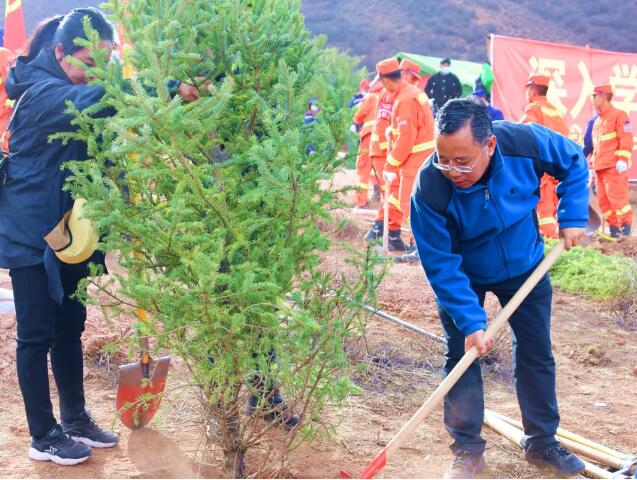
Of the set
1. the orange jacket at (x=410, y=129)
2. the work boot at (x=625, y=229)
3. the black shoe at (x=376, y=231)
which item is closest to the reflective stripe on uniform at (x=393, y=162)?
the orange jacket at (x=410, y=129)

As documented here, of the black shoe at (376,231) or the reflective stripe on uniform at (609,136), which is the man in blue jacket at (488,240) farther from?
the reflective stripe on uniform at (609,136)

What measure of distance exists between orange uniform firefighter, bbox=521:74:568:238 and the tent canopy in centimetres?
719

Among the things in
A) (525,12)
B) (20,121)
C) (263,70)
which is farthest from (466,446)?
(525,12)

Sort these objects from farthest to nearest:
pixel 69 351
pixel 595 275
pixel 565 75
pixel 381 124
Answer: pixel 565 75
pixel 381 124
pixel 595 275
pixel 69 351

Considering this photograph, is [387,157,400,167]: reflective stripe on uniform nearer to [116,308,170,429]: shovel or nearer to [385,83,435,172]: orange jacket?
[385,83,435,172]: orange jacket

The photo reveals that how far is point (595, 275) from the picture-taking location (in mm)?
6969

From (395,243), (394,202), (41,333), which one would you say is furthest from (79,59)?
(395,243)

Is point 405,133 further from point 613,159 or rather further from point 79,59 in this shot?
point 79,59

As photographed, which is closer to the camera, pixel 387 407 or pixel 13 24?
pixel 387 407

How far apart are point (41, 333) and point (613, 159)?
8.99 m

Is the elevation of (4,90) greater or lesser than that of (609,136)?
greater

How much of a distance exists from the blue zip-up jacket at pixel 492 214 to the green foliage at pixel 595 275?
3582 millimetres

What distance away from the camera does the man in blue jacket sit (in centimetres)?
293

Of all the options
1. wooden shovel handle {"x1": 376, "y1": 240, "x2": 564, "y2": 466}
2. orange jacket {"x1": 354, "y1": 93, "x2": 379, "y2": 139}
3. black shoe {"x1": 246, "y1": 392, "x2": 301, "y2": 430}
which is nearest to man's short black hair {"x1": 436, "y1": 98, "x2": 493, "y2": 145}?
wooden shovel handle {"x1": 376, "y1": 240, "x2": 564, "y2": 466}
